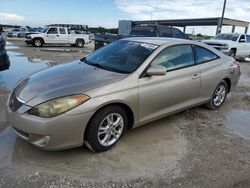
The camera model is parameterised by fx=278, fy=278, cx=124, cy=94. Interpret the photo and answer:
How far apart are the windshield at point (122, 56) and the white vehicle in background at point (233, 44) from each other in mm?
11922

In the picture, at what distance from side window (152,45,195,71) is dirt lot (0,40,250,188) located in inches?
42.4

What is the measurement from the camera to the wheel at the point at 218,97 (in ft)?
18.9

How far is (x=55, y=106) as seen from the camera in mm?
3307

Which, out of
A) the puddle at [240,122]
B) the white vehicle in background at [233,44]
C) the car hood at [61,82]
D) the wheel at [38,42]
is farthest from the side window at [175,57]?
the wheel at [38,42]

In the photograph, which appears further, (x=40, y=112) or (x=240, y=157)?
(x=240, y=157)

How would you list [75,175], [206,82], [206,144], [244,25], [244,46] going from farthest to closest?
[244,25] < [244,46] < [206,82] < [206,144] < [75,175]

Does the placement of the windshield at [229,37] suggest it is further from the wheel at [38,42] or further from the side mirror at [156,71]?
the side mirror at [156,71]

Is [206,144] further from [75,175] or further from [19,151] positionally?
[19,151]

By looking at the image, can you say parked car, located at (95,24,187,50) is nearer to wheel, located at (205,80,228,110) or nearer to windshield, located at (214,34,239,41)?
windshield, located at (214,34,239,41)

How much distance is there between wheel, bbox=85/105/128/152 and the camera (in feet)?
11.6

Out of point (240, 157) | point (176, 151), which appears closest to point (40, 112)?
point (176, 151)

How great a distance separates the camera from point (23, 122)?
335 cm

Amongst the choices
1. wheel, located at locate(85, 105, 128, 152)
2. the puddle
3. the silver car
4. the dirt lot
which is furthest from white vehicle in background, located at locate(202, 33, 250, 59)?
wheel, located at locate(85, 105, 128, 152)

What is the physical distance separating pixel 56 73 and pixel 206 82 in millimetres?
2783
